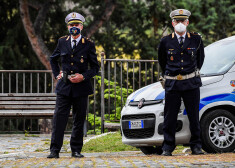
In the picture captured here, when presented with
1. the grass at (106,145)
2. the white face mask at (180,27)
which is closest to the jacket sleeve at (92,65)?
the white face mask at (180,27)

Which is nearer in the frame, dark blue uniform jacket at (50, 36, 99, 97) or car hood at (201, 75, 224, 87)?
dark blue uniform jacket at (50, 36, 99, 97)

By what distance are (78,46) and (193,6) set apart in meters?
15.4

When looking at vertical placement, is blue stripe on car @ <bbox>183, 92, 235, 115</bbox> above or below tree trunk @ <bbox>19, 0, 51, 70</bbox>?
below

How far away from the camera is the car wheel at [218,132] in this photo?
27.2 feet

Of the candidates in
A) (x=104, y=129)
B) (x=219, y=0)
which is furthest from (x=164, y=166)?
(x=219, y=0)

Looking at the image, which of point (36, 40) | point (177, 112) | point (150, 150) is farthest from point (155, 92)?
point (36, 40)

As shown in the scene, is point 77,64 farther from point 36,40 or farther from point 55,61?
point 36,40

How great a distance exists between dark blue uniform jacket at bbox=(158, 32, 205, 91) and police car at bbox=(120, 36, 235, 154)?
435 mm

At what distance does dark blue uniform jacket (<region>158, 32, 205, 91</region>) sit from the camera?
315 inches

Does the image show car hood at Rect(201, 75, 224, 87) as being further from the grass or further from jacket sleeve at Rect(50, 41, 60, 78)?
jacket sleeve at Rect(50, 41, 60, 78)

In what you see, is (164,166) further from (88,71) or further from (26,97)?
(26,97)

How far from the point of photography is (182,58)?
8023 mm

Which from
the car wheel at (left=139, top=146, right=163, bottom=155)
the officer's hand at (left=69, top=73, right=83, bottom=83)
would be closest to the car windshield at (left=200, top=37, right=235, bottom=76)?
the car wheel at (left=139, top=146, right=163, bottom=155)

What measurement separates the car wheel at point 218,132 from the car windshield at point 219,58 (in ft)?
2.19
